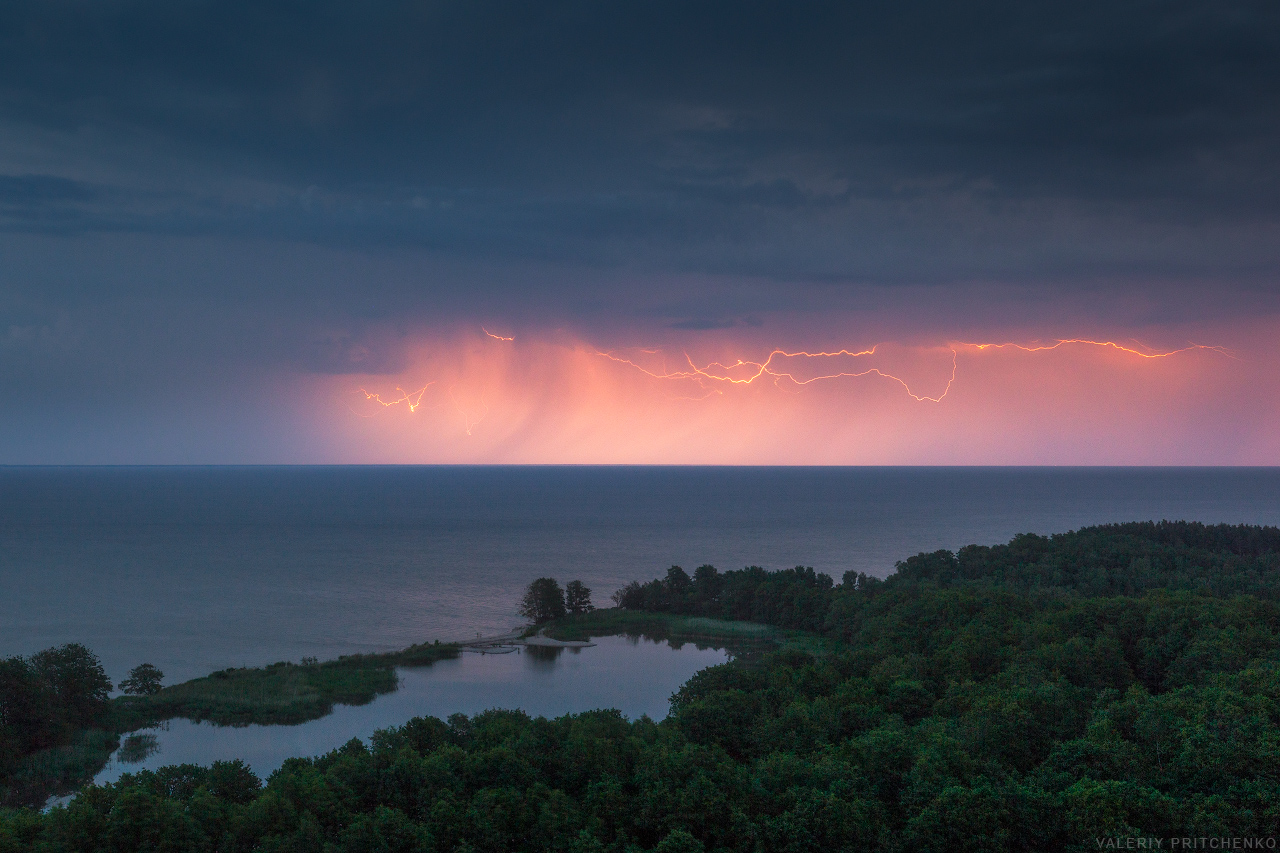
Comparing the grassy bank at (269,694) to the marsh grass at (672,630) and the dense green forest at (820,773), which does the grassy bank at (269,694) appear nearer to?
the marsh grass at (672,630)

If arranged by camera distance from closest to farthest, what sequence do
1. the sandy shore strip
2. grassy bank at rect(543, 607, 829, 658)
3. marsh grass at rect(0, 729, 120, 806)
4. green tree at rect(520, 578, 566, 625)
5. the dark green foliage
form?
marsh grass at rect(0, 729, 120, 806), the dark green foliage, the sandy shore strip, grassy bank at rect(543, 607, 829, 658), green tree at rect(520, 578, 566, 625)

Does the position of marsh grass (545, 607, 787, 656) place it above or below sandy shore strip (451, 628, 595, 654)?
above

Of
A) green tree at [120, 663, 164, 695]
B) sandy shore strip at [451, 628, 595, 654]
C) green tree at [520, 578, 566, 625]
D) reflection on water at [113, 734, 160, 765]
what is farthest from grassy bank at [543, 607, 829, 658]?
reflection on water at [113, 734, 160, 765]

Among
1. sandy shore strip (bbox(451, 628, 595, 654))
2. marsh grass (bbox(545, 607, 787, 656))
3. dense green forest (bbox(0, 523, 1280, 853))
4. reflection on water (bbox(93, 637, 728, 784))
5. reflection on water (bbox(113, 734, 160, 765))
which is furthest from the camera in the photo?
marsh grass (bbox(545, 607, 787, 656))

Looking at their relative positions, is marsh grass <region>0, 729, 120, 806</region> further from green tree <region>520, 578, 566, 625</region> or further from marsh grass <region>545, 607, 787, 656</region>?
green tree <region>520, 578, 566, 625</region>

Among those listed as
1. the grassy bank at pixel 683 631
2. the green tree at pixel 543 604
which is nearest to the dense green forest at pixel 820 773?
the grassy bank at pixel 683 631

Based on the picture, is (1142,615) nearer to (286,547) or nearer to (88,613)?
(88,613)
